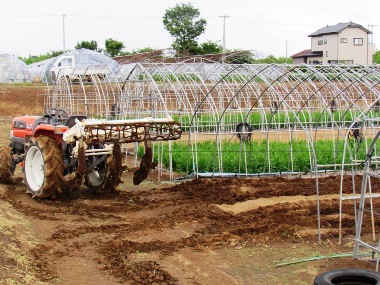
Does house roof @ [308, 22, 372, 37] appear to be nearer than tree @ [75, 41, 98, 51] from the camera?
No

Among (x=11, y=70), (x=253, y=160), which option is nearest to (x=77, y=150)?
(x=253, y=160)

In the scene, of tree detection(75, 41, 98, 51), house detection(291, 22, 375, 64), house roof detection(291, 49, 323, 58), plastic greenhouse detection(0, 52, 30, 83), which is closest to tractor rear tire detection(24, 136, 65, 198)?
plastic greenhouse detection(0, 52, 30, 83)

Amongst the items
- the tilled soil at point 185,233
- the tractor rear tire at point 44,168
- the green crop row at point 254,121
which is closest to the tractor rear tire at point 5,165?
the tilled soil at point 185,233

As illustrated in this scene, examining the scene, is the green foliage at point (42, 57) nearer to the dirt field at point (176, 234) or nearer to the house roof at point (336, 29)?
the house roof at point (336, 29)

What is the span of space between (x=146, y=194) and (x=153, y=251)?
12.4 feet

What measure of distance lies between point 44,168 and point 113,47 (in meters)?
39.4

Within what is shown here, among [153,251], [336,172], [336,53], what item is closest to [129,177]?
[336,172]

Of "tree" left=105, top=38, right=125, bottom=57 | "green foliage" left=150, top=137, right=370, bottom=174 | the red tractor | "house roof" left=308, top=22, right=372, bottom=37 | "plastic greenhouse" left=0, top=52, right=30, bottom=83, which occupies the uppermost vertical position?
"house roof" left=308, top=22, right=372, bottom=37

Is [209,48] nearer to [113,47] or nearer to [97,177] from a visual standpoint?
[113,47]

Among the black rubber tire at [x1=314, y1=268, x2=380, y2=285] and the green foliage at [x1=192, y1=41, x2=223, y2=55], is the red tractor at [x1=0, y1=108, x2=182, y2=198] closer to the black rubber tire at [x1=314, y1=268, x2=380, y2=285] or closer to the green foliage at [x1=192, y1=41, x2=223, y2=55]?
the black rubber tire at [x1=314, y1=268, x2=380, y2=285]

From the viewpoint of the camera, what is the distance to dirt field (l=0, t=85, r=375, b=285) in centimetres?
702

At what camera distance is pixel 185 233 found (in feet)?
29.2

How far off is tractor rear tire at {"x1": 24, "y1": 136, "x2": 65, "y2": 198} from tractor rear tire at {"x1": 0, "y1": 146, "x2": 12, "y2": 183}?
2.64 ft

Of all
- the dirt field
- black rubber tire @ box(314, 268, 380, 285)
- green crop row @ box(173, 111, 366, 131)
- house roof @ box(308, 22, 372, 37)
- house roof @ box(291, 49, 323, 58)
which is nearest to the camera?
black rubber tire @ box(314, 268, 380, 285)
